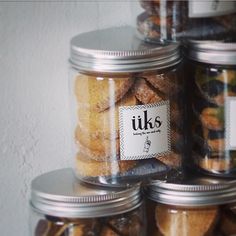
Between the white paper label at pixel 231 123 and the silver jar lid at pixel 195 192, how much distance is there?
0.14 feet

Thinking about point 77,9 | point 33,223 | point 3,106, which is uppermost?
point 77,9

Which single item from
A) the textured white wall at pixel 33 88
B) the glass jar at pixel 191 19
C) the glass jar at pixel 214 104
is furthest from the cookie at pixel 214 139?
the textured white wall at pixel 33 88

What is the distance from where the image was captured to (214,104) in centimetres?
69

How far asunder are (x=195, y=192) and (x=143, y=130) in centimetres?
9

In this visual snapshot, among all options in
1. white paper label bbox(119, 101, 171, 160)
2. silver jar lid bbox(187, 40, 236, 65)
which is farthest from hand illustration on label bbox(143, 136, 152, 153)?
silver jar lid bbox(187, 40, 236, 65)

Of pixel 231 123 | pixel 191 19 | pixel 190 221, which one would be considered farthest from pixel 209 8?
pixel 190 221

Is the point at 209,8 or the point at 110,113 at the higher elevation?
the point at 209,8

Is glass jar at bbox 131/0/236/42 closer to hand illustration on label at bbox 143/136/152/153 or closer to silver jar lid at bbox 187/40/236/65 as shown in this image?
silver jar lid at bbox 187/40/236/65

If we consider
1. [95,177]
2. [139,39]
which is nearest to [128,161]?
[95,177]

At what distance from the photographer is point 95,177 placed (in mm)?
700

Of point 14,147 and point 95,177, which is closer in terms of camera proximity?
point 95,177

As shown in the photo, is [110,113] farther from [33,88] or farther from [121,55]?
[33,88]

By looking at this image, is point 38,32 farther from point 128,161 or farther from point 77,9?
point 128,161

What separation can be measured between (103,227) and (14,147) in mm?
213
